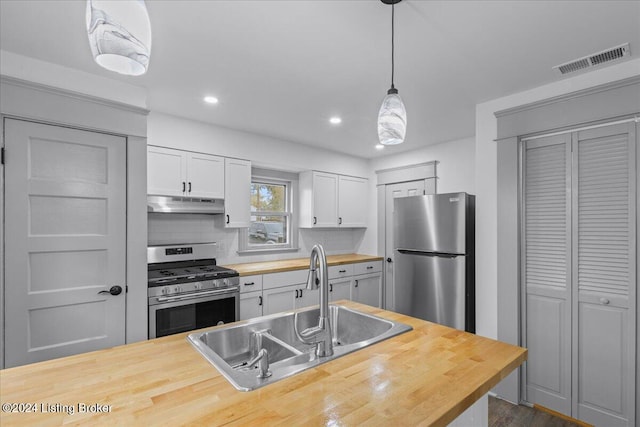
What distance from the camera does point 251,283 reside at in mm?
3297

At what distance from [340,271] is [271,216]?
1191 mm

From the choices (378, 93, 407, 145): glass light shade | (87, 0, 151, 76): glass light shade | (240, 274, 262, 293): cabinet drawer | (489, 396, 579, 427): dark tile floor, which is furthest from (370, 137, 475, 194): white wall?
(87, 0, 151, 76): glass light shade

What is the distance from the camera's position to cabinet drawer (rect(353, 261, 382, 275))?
14.5ft

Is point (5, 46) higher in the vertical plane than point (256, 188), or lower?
higher

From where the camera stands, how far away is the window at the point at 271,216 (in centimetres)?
424

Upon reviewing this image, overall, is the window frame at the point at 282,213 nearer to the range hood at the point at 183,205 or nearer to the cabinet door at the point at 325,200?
the cabinet door at the point at 325,200

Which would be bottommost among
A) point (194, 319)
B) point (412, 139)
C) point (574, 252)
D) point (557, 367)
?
point (557, 367)

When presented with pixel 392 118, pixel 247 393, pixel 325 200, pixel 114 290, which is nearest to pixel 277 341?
pixel 247 393

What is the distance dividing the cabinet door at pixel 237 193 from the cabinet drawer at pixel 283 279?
0.66 metres

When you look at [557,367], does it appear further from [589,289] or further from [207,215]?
[207,215]

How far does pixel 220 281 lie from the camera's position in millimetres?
3025

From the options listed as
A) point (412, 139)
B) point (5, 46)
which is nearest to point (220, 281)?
point (5, 46)

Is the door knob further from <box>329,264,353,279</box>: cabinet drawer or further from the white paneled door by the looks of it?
<box>329,264,353,279</box>: cabinet drawer

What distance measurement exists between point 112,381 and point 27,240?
5.06 feet
